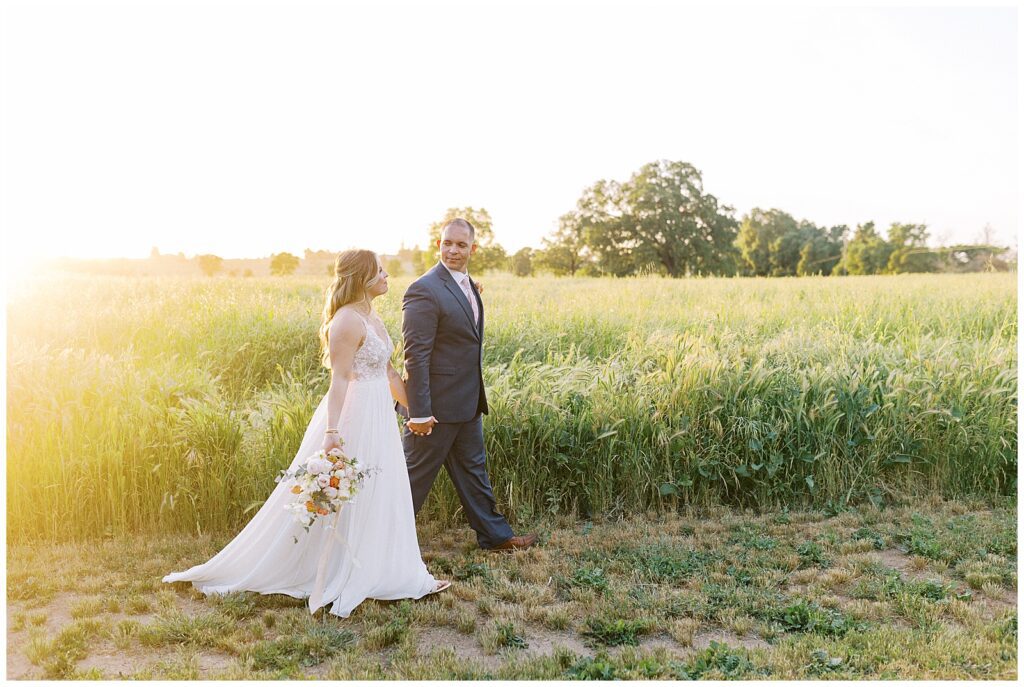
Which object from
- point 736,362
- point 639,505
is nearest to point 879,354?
point 736,362

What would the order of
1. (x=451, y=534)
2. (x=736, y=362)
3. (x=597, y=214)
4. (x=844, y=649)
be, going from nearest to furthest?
(x=844, y=649) → (x=451, y=534) → (x=736, y=362) → (x=597, y=214)

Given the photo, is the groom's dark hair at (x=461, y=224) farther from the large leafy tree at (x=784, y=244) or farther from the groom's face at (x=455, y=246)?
the large leafy tree at (x=784, y=244)

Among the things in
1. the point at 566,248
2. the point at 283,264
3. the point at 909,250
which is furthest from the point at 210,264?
the point at 909,250

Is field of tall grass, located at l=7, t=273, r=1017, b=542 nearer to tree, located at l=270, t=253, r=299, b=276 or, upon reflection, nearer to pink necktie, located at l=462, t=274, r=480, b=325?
pink necktie, located at l=462, t=274, r=480, b=325

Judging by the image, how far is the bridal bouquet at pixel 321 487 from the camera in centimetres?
396

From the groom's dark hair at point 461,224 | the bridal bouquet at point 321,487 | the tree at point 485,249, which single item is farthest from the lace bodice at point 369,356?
the tree at point 485,249

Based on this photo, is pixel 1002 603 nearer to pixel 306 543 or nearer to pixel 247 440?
pixel 306 543

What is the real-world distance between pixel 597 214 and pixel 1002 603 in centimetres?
4544

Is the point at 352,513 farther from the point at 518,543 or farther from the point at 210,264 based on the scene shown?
the point at 210,264

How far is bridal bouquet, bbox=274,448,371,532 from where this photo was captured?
13.0 ft

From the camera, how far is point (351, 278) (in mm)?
4270

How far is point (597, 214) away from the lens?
4866cm

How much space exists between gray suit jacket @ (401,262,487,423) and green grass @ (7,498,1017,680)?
1010 mm

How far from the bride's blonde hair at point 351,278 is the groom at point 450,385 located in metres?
0.40
